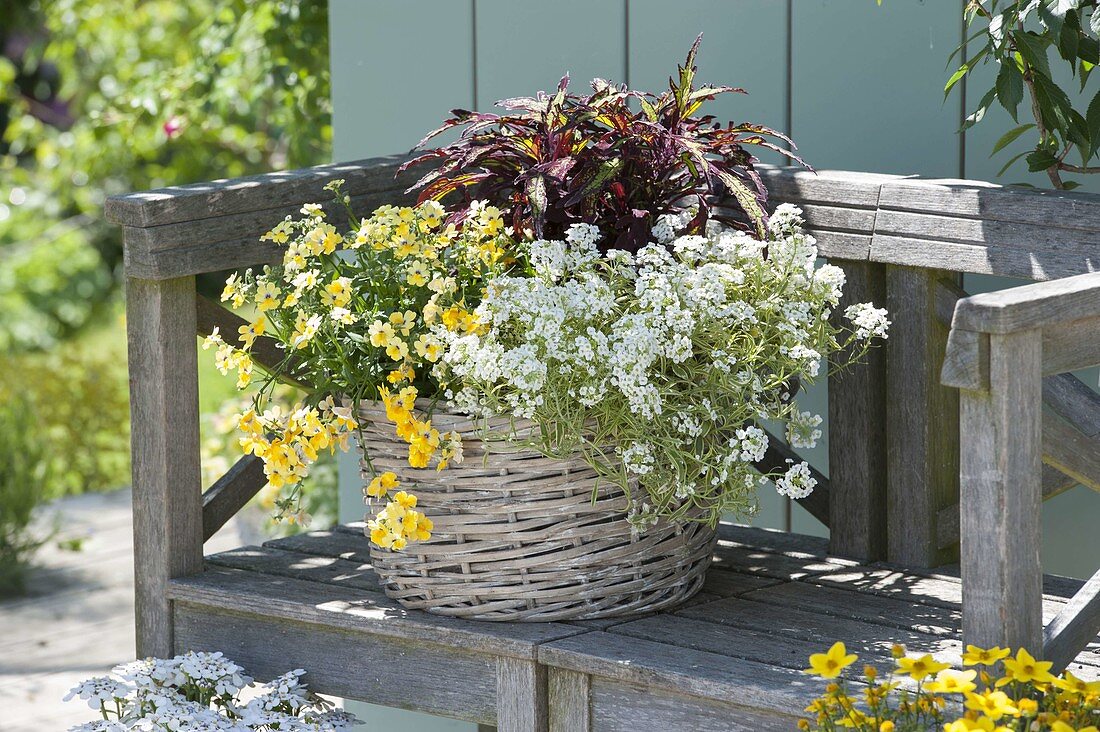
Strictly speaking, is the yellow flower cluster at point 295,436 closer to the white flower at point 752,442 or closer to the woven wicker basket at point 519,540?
the woven wicker basket at point 519,540

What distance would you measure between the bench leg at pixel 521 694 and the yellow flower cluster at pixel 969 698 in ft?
1.37

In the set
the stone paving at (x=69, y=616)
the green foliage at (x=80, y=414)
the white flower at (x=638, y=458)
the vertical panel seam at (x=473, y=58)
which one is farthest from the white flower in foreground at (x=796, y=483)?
the green foliage at (x=80, y=414)

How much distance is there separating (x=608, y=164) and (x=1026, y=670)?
0.91m

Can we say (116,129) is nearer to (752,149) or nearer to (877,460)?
(752,149)

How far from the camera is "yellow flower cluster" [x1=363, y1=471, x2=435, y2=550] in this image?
2.01 m

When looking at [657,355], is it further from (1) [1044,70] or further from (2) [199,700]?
(2) [199,700]

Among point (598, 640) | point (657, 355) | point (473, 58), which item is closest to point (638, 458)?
point (657, 355)

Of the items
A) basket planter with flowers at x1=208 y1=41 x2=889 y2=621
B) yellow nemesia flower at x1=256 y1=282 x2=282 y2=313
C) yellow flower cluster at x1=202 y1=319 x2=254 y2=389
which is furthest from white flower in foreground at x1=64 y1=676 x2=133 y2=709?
yellow nemesia flower at x1=256 y1=282 x2=282 y2=313

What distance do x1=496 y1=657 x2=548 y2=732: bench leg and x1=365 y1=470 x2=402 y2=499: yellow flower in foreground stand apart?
11.1 inches

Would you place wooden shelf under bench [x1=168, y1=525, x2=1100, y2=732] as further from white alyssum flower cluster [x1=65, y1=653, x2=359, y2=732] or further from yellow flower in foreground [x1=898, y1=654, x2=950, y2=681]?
yellow flower in foreground [x1=898, y1=654, x2=950, y2=681]

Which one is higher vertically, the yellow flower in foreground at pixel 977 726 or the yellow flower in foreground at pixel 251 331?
the yellow flower in foreground at pixel 251 331

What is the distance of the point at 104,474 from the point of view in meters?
6.45

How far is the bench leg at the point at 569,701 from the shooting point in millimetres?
2025

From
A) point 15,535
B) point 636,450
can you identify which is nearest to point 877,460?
point 636,450
